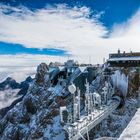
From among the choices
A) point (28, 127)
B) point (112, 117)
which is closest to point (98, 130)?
point (112, 117)

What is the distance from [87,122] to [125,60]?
85.1 ft

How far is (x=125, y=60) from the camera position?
4797cm

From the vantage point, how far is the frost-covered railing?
65.0 feet

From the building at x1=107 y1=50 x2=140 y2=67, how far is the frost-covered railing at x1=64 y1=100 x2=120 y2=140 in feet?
35.9

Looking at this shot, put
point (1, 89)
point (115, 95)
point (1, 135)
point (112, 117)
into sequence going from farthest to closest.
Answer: point (1, 89) → point (1, 135) → point (115, 95) → point (112, 117)

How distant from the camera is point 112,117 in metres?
37.2

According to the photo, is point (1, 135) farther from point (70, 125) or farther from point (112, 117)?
point (70, 125)

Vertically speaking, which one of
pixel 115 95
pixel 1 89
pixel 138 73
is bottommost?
pixel 1 89

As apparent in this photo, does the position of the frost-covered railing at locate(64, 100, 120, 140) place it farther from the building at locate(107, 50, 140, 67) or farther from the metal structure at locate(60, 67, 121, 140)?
the building at locate(107, 50, 140, 67)

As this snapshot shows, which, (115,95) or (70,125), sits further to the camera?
(115,95)

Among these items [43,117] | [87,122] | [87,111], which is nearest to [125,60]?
[43,117]

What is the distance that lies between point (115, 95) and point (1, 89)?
350 feet

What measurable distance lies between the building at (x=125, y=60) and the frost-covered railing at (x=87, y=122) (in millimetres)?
10950

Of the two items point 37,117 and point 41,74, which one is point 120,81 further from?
point 41,74
